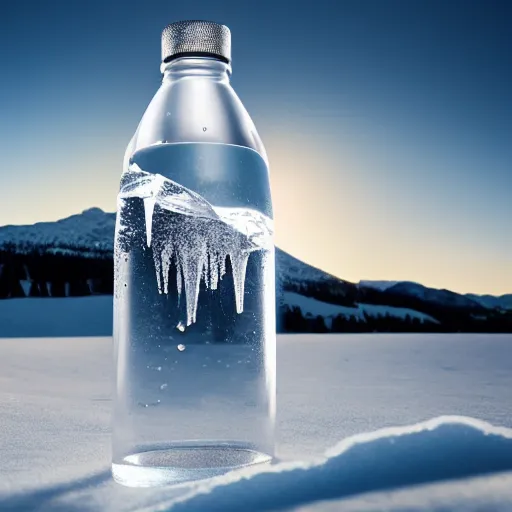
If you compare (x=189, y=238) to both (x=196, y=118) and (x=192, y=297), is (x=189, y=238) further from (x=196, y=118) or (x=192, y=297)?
(x=196, y=118)

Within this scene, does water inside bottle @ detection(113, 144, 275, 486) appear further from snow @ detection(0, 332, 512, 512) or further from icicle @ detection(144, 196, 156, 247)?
snow @ detection(0, 332, 512, 512)

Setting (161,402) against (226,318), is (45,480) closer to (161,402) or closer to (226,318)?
(161,402)

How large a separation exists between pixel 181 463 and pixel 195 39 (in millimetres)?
649

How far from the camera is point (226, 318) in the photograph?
40.2 inches

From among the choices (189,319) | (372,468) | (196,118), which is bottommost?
(372,468)

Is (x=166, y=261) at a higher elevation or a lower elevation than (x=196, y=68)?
lower

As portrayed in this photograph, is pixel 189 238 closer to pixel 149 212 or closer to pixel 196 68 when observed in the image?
pixel 149 212

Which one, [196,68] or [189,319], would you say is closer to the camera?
[189,319]

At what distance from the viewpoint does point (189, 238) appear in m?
1.01

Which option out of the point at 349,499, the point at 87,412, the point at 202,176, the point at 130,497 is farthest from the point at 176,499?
the point at 87,412

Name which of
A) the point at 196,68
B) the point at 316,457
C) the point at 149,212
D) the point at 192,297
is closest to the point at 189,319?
the point at 192,297

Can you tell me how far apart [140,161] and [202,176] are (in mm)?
115

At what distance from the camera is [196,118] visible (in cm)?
107

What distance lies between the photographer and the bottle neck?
3.60 feet
